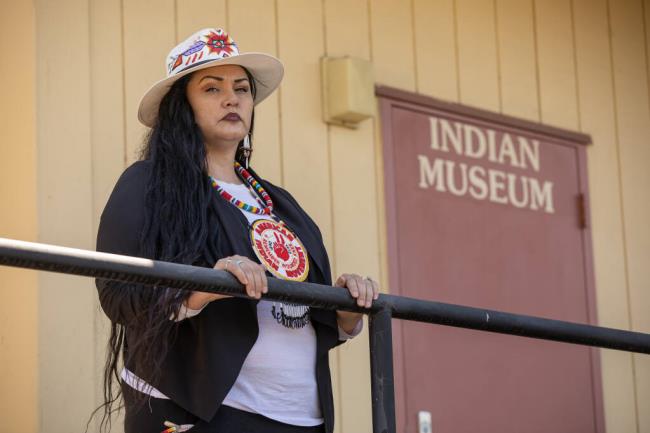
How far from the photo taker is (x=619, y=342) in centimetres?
308

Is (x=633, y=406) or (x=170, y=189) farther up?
(x=170, y=189)

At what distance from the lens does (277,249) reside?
2967 millimetres

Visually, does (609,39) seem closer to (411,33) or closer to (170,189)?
(411,33)

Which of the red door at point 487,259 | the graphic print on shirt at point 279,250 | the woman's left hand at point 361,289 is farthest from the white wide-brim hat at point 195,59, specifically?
the red door at point 487,259

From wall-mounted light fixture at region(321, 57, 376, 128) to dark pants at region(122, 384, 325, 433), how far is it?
1862 mm

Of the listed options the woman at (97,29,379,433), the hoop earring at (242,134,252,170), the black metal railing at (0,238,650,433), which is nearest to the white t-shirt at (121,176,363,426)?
the woman at (97,29,379,433)

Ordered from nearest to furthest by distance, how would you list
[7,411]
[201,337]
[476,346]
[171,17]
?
1. [201,337]
2. [7,411]
3. [171,17]
4. [476,346]

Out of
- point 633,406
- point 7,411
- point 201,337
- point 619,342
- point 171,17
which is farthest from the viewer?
point 633,406

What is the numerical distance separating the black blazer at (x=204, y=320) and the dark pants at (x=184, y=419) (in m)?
0.03

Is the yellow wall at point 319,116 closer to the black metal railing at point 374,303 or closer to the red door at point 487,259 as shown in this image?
the red door at point 487,259

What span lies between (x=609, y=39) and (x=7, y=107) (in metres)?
2.93

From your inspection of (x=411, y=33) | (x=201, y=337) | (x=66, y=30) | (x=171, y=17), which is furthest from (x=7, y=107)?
(x=411, y=33)

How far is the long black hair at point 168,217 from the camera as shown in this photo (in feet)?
8.79

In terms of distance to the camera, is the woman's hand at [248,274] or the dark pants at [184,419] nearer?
the woman's hand at [248,274]
